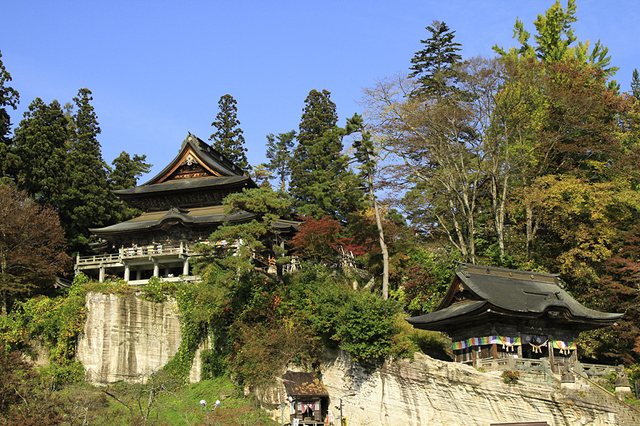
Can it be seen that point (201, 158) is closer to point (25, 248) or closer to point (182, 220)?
point (182, 220)

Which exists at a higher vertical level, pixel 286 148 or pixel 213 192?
pixel 286 148

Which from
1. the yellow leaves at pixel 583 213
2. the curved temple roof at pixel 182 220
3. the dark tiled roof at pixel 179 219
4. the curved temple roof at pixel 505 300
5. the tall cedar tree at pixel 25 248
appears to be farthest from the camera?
the dark tiled roof at pixel 179 219

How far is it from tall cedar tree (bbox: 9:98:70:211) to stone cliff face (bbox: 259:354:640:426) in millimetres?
20489

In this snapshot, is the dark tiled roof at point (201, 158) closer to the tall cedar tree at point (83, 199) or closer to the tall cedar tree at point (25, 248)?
the tall cedar tree at point (83, 199)

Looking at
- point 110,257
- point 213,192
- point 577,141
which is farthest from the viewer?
point 213,192

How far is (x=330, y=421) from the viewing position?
29344 millimetres

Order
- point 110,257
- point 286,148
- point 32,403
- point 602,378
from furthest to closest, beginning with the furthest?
point 286,148, point 110,257, point 602,378, point 32,403

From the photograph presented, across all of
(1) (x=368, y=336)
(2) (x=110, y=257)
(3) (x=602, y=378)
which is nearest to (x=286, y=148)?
(2) (x=110, y=257)

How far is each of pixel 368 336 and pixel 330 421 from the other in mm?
4106

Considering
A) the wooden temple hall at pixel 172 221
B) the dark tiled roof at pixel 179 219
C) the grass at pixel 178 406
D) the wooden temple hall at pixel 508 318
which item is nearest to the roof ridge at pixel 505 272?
the wooden temple hall at pixel 508 318

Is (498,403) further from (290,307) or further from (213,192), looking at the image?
(213,192)

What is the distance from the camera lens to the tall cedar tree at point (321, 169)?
4178 centimetres

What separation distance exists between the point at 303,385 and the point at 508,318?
29.2ft

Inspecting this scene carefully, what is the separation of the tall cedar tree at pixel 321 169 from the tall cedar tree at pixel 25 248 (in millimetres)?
14732
